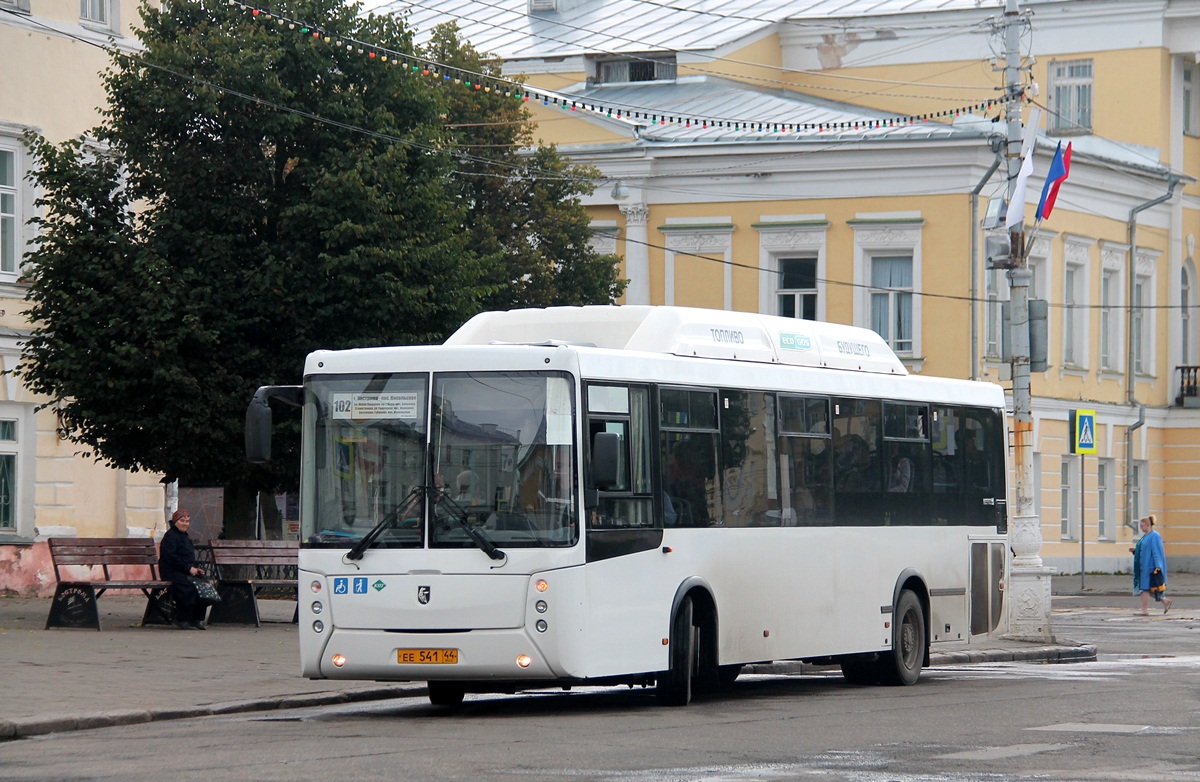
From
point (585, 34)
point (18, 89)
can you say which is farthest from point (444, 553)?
point (585, 34)

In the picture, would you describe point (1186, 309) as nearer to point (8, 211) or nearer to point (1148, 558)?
point (1148, 558)

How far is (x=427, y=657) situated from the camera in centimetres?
1561

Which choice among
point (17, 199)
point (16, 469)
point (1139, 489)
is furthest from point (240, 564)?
point (1139, 489)

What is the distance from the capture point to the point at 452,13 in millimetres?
61344

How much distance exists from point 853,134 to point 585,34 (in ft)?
33.6

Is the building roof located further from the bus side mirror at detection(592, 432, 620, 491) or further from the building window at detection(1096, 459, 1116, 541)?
the bus side mirror at detection(592, 432, 620, 491)

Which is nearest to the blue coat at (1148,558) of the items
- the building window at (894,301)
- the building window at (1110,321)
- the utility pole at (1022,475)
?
the utility pole at (1022,475)

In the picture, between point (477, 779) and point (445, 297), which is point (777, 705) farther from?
point (445, 297)

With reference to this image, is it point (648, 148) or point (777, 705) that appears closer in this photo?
point (777, 705)

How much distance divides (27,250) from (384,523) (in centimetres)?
1739

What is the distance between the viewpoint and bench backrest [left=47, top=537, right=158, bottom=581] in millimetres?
24266

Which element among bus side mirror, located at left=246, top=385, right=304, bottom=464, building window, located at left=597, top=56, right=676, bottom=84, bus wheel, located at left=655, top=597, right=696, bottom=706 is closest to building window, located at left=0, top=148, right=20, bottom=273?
bus side mirror, located at left=246, top=385, right=304, bottom=464

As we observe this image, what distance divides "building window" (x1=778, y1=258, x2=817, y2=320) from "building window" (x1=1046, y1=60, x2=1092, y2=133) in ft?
33.4

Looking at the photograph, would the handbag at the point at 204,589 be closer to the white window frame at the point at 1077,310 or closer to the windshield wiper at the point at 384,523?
the windshield wiper at the point at 384,523
